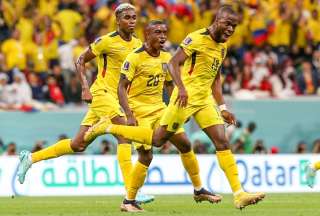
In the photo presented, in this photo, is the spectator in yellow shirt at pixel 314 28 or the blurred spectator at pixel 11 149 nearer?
the blurred spectator at pixel 11 149

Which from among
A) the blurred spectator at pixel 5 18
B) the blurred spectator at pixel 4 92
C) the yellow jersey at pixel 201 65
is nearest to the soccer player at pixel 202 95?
the yellow jersey at pixel 201 65

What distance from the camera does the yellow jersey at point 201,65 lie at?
13789 millimetres

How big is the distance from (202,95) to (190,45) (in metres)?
0.68

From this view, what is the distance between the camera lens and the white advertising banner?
20562 mm

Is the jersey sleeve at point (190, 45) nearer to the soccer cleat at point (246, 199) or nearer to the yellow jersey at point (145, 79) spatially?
the yellow jersey at point (145, 79)

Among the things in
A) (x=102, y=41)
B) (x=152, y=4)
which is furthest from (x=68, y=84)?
(x=102, y=41)

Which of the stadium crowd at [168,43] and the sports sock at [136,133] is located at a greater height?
the stadium crowd at [168,43]

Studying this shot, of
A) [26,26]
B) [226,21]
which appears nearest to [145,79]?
[226,21]

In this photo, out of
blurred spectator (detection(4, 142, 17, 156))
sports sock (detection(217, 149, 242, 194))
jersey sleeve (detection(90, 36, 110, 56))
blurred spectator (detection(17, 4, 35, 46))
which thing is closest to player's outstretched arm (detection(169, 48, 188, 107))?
sports sock (detection(217, 149, 242, 194))

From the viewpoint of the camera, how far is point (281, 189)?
21.1 metres

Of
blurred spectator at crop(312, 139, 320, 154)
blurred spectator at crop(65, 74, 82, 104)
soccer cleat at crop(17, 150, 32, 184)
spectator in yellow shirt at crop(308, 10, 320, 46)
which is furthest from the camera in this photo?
spectator in yellow shirt at crop(308, 10, 320, 46)

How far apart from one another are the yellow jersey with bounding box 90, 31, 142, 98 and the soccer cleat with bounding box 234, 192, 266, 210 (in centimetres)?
274

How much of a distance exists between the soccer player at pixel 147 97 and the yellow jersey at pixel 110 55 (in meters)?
0.66

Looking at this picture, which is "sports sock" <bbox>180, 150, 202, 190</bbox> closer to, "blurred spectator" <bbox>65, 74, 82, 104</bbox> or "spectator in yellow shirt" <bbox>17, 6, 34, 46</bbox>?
"blurred spectator" <bbox>65, 74, 82, 104</bbox>
